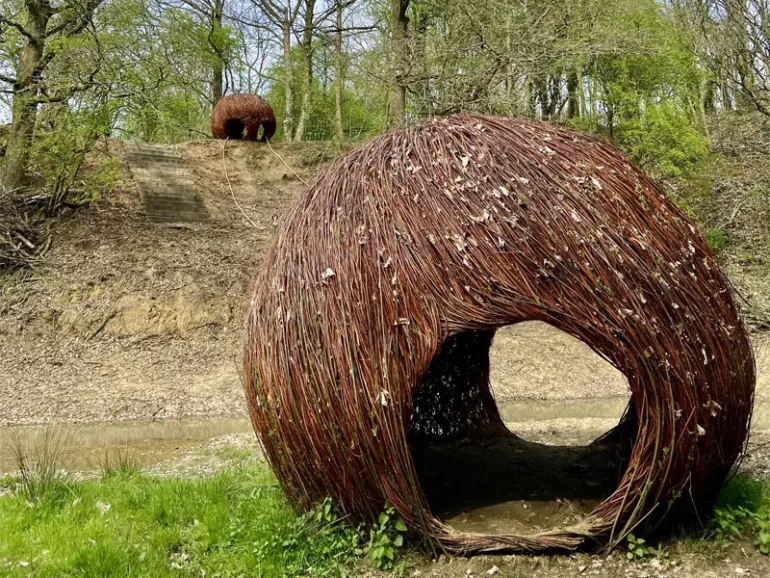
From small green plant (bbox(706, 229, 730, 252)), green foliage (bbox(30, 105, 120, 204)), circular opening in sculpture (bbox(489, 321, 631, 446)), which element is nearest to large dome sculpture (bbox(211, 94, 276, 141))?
green foliage (bbox(30, 105, 120, 204))

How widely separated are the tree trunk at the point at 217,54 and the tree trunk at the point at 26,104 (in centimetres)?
1064

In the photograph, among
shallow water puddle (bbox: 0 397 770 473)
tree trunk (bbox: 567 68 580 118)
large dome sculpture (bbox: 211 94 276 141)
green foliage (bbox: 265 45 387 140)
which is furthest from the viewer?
green foliage (bbox: 265 45 387 140)

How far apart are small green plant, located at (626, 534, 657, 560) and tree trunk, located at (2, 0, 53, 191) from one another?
1502 centimetres

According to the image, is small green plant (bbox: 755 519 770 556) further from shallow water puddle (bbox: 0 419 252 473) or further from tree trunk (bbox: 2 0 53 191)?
tree trunk (bbox: 2 0 53 191)

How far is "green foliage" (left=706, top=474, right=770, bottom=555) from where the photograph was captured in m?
3.63

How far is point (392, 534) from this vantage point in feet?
11.9

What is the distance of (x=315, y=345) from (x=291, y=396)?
312mm

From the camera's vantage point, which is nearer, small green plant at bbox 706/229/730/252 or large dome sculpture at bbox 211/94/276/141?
small green plant at bbox 706/229/730/252

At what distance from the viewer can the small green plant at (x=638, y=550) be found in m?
3.48

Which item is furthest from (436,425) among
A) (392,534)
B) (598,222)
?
(598,222)

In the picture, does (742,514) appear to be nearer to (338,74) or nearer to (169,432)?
(169,432)

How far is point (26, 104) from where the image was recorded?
14.4 metres

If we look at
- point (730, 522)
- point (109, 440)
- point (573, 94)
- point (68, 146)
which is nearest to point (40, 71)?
point (68, 146)

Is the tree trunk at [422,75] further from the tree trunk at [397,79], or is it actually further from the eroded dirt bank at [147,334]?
the eroded dirt bank at [147,334]
